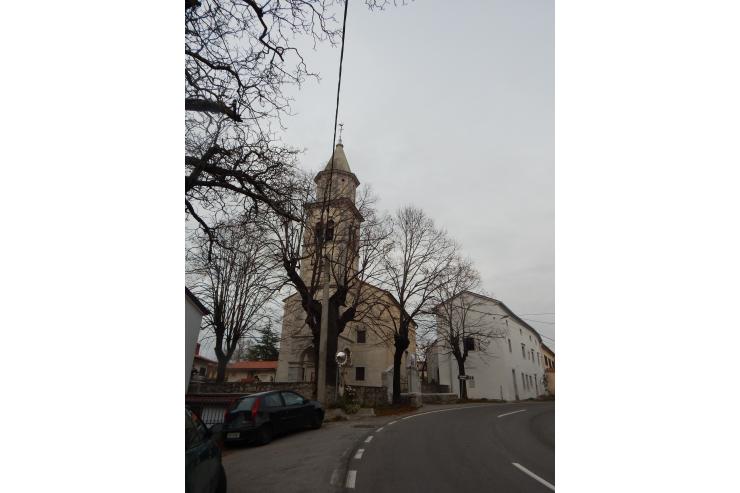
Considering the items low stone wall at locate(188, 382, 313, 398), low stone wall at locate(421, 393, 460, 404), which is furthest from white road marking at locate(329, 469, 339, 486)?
low stone wall at locate(421, 393, 460, 404)

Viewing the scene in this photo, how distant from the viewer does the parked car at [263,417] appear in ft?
30.0

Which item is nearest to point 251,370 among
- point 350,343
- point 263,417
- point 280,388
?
point 350,343

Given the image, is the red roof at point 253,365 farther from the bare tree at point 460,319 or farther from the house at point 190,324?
the house at point 190,324

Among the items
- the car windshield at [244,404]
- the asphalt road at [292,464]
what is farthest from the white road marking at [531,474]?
the car windshield at [244,404]

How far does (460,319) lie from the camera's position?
33.2 meters

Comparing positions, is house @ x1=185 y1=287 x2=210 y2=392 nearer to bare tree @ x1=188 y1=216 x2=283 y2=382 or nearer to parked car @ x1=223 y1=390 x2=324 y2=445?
parked car @ x1=223 y1=390 x2=324 y2=445

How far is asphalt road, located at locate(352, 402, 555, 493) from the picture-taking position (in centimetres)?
537

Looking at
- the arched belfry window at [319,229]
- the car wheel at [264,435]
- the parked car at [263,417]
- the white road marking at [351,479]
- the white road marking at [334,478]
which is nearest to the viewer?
the white road marking at [351,479]

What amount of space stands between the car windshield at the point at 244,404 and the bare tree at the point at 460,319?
50.6 feet

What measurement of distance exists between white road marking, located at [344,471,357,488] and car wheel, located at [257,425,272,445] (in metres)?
3.99

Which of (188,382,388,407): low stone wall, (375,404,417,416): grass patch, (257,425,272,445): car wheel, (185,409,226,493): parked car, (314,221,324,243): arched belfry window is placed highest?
(314,221,324,243): arched belfry window

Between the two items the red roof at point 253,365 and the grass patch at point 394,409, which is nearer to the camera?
the grass patch at point 394,409
